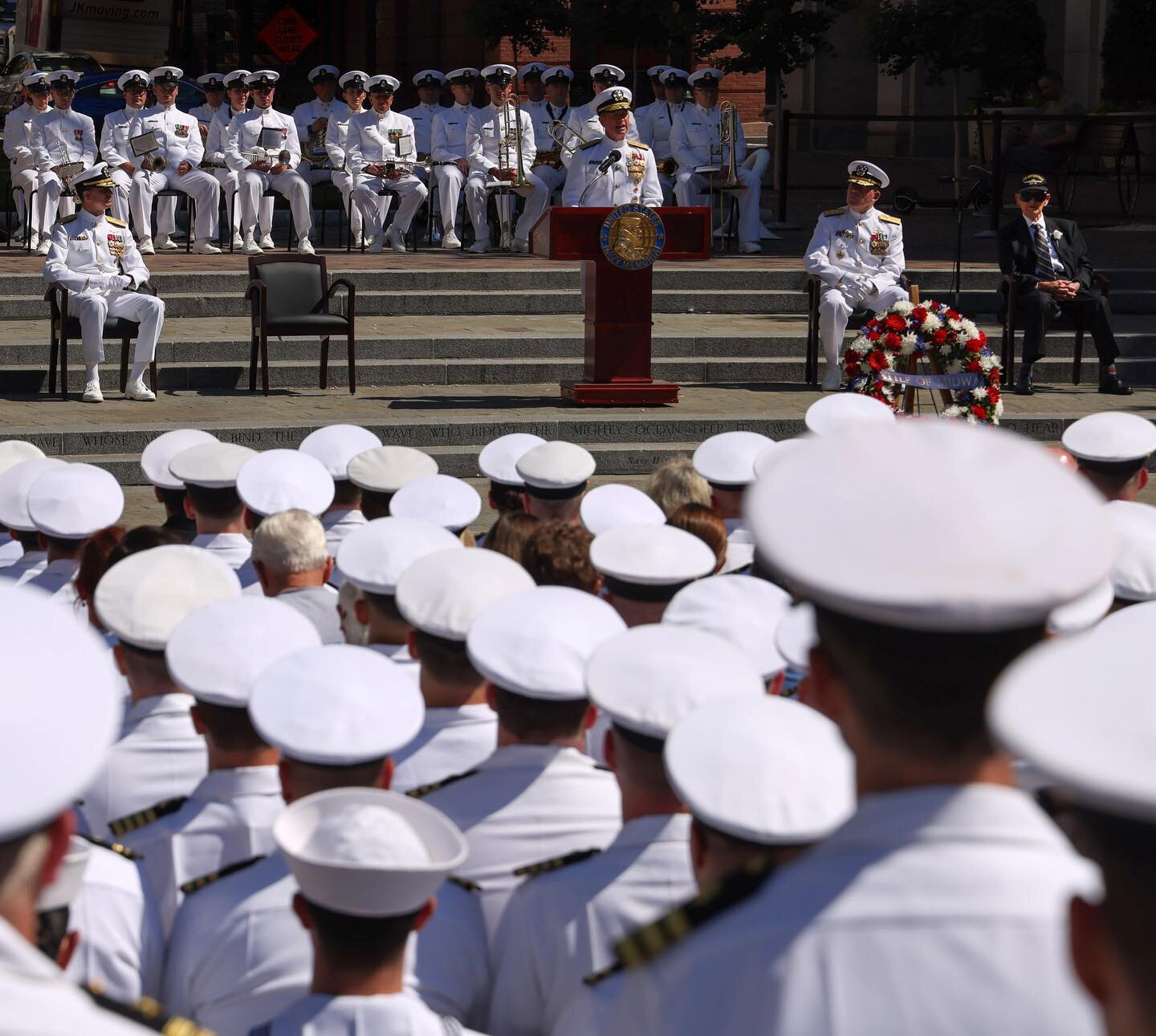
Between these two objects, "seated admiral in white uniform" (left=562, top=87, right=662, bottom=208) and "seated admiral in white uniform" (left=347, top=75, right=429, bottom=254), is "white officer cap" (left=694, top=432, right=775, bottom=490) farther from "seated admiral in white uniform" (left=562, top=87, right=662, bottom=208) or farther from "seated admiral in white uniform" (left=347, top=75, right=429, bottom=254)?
"seated admiral in white uniform" (left=347, top=75, right=429, bottom=254)

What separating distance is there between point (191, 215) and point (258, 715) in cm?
1477

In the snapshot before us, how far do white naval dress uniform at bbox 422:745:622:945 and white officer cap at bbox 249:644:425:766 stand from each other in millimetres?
304

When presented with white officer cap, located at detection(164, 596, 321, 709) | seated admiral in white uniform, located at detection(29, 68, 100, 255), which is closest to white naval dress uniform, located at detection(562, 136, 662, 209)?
seated admiral in white uniform, located at detection(29, 68, 100, 255)

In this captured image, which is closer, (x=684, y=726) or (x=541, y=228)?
(x=684, y=726)

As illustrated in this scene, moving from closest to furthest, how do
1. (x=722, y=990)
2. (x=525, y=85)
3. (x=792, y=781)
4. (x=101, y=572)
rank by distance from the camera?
(x=722, y=990) < (x=792, y=781) < (x=101, y=572) < (x=525, y=85)

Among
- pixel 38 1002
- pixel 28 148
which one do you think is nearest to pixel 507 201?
pixel 28 148

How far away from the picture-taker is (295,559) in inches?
178

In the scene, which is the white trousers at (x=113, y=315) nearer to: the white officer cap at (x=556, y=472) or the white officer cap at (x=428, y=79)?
the white officer cap at (x=556, y=472)

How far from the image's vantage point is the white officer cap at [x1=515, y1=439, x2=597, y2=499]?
590 centimetres

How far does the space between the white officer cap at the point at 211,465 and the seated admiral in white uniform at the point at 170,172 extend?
1091 cm

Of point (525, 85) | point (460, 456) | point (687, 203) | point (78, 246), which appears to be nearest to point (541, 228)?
point (460, 456)

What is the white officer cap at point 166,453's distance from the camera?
5.98 meters

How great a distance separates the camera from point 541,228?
445 inches

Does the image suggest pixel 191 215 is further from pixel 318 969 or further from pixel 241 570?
pixel 318 969
